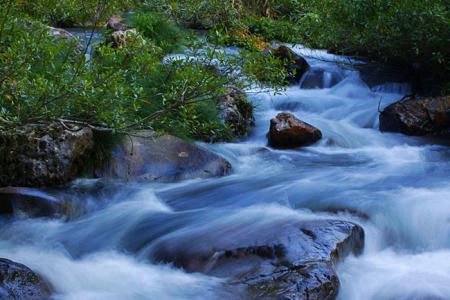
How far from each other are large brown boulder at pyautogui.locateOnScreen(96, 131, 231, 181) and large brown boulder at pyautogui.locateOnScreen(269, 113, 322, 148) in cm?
126

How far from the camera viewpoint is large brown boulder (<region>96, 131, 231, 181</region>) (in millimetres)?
6762

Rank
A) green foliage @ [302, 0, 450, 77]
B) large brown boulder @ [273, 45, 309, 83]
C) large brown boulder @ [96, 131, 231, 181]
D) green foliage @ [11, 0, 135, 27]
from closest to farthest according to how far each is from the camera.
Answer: green foliage @ [11, 0, 135, 27], large brown boulder @ [96, 131, 231, 181], green foliage @ [302, 0, 450, 77], large brown boulder @ [273, 45, 309, 83]

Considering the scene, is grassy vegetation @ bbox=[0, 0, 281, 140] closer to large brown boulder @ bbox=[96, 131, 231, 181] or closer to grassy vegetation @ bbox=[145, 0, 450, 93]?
large brown boulder @ bbox=[96, 131, 231, 181]

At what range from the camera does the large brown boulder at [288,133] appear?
8.30 metres

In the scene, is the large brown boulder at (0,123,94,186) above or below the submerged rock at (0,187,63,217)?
above

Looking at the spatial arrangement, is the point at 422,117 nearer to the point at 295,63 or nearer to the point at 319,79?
the point at 319,79

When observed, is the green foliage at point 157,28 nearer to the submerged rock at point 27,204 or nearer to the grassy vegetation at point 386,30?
the grassy vegetation at point 386,30

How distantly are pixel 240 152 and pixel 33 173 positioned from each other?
2.77 m

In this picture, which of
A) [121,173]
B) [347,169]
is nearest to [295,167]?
[347,169]

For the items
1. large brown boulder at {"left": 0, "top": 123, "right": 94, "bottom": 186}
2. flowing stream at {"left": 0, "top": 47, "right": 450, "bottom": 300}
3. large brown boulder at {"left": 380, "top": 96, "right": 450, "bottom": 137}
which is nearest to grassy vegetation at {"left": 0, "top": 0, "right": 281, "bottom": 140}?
large brown boulder at {"left": 0, "top": 123, "right": 94, "bottom": 186}

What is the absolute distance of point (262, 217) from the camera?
538 cm

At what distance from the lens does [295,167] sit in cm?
745

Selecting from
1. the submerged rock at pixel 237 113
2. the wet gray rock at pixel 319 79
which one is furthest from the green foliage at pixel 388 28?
the submerged rock at pixel 237 113

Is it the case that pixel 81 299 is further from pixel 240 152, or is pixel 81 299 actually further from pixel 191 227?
pixel 240 152
